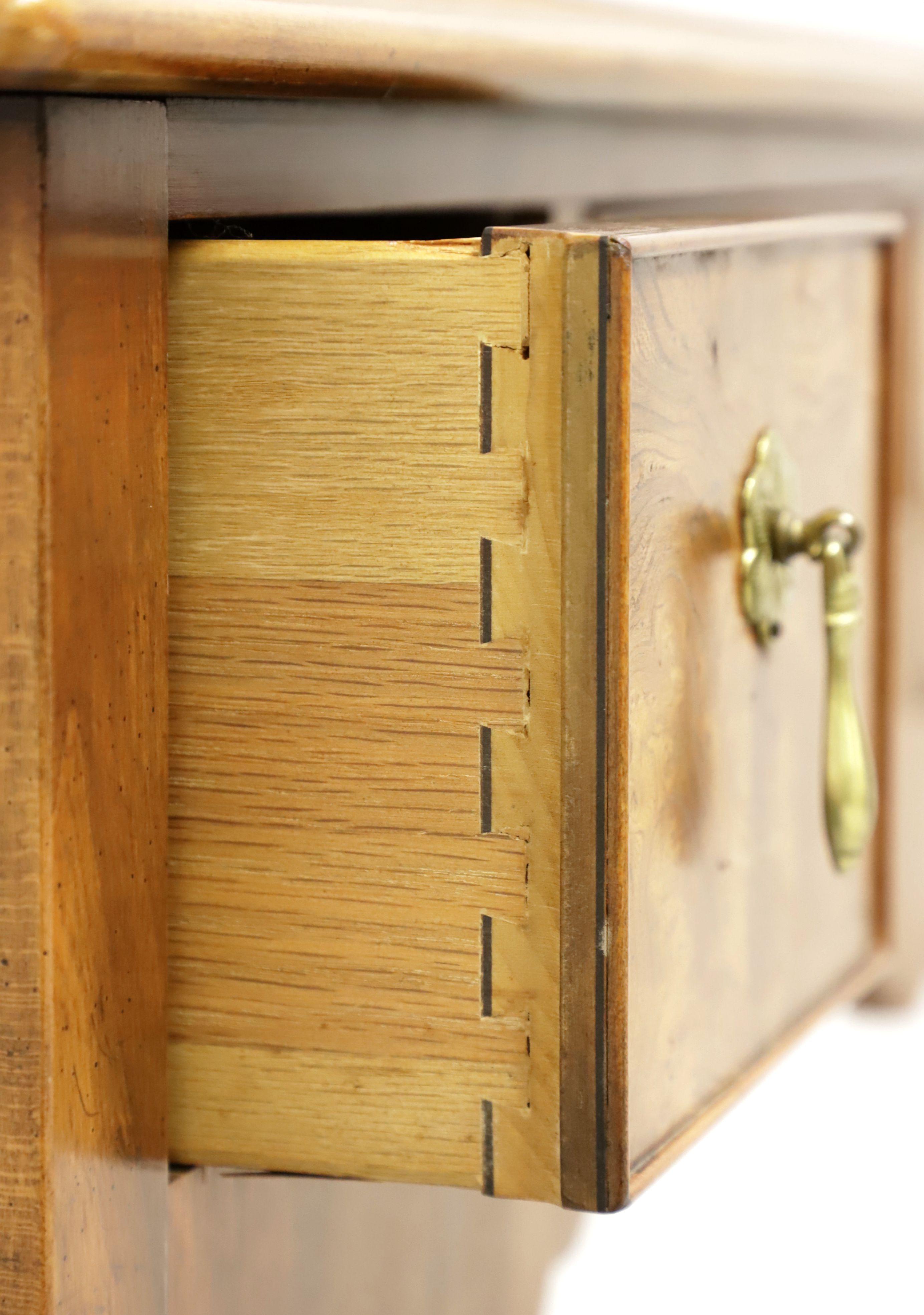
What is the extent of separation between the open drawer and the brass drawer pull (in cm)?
6

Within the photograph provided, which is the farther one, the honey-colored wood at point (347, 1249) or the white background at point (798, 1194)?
the white background at point (798, 1194)

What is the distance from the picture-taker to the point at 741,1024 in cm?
56

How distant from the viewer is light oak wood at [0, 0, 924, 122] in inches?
14.2

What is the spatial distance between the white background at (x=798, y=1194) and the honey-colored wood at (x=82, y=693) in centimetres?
39

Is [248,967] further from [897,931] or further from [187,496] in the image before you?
[897,931]

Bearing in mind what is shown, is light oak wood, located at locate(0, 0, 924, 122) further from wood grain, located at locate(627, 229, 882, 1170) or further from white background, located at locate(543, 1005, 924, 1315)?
white background, located at locate(543, 1005, 924, 1315)

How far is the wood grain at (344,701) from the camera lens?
434mm

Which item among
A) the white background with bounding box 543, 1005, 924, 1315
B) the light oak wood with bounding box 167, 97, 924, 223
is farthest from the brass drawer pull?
the white background with bounding box 543, 1005, 924, 1315

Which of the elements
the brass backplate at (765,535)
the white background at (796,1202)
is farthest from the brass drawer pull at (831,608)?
the white background at (796,1202)

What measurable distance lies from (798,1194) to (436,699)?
63cm

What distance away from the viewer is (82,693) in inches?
16.1

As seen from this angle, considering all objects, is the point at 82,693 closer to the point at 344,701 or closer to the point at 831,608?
the point at 344,701

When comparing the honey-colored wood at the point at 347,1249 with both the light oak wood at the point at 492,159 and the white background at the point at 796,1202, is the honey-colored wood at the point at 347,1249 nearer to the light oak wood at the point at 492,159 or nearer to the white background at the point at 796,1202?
the white background at the point at 796,1202

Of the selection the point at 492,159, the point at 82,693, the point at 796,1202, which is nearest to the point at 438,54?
the point at 492,159
